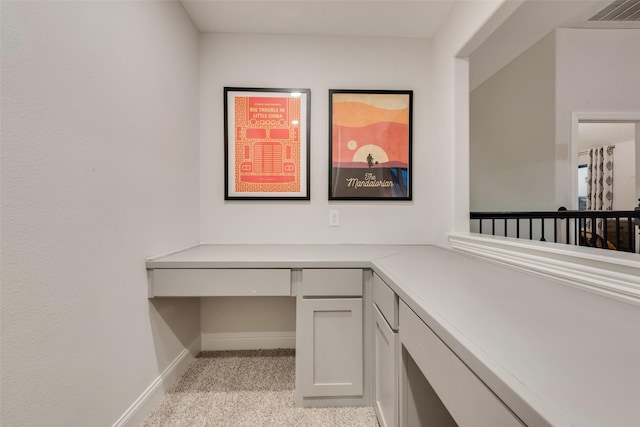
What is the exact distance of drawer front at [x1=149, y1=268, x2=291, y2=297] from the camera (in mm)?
1333

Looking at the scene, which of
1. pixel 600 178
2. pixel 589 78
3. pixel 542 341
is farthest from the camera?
pixel 600 178

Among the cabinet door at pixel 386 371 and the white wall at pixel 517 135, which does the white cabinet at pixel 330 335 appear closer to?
the cabinet door at pixel 386 371

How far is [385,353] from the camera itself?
115 cm

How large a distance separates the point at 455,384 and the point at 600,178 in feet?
25.9


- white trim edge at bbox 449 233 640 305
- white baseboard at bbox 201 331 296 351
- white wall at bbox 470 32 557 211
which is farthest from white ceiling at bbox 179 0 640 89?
white baseboard at bbox 201 331 296 351

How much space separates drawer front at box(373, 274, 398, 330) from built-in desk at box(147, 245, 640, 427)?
0.15 ft

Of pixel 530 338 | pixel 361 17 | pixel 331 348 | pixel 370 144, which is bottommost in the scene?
pixel 331 348

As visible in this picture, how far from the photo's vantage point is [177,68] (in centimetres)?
160

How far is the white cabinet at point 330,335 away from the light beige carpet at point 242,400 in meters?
0.11

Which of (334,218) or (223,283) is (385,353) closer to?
(223,283)

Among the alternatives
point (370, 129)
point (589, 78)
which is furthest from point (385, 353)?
point (589, 78)

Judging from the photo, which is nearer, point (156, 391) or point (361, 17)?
point (156, 391)

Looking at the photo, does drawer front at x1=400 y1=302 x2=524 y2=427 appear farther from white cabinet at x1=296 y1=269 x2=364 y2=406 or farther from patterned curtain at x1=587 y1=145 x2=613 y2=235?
patterned curtain at x1=587 y1=145 x2=613 y2=235

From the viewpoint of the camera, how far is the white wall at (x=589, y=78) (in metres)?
2.61
